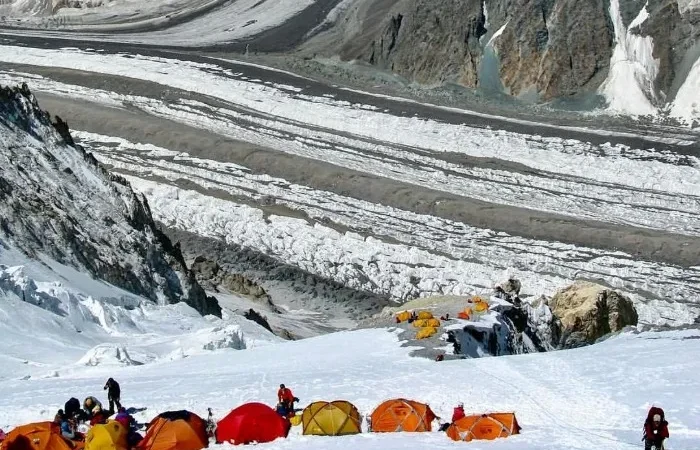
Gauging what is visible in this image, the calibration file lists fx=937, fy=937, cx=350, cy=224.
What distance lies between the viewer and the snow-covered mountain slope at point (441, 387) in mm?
15195

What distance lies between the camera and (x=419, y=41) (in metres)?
56.9

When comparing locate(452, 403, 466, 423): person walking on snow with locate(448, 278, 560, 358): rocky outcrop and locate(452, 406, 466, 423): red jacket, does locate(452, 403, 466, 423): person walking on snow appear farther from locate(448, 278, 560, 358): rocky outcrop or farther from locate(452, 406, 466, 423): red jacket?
locate(448, 278, 560, 358): rocky outcrop

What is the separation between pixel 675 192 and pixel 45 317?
28609 mm

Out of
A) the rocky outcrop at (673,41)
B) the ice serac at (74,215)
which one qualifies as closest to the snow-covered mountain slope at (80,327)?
the ice serac at (74,215)

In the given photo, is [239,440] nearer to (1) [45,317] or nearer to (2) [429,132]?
(1) [45,317]

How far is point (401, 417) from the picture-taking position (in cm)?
1575

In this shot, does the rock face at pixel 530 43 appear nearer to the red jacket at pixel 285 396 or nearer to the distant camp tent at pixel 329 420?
the red jacket at pixel 285 396

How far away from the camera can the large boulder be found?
95.0ft

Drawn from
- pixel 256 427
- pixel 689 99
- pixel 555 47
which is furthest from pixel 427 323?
pixel 555 47

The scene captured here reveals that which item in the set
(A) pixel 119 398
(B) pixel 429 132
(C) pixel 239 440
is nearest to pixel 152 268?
(A) pixel 119 398

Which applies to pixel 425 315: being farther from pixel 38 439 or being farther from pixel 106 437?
pixel 38 439

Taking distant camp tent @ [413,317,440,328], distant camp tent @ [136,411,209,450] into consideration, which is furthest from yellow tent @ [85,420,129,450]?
distant camp tent @ [413,317,440,328]

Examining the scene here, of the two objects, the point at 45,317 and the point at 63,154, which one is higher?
the point at 63,154

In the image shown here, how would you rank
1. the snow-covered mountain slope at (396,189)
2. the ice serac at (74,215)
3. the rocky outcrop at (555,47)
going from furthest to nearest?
1. the rocky outcrop at (555,47)
2. the snow-covered mountain slope at (396,189)
3. the ice serac at (74,215)
